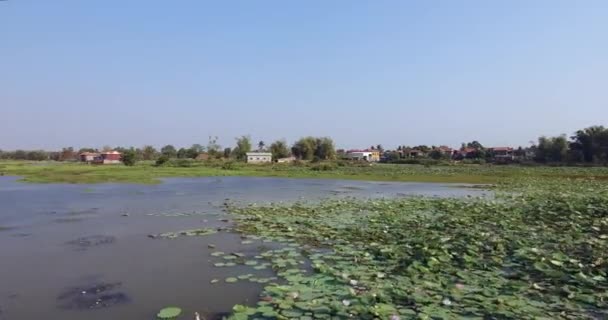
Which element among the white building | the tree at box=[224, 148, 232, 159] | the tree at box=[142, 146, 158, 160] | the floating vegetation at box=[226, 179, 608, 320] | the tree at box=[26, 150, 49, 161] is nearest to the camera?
the floating vegetation at box=[226, 179, 608, 320]

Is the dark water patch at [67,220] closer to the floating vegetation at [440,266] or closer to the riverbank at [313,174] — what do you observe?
the floating vegetation at [440,266]

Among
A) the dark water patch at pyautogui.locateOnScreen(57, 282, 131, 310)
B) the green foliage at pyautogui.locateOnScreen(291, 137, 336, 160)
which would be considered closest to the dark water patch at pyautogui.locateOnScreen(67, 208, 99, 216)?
the dark water patch at pyautogui.locateOnScreen(57, 282, 131, 310)

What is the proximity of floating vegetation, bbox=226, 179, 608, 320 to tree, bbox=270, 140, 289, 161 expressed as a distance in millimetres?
75913

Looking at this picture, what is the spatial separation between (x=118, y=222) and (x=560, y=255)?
10177 millimetres

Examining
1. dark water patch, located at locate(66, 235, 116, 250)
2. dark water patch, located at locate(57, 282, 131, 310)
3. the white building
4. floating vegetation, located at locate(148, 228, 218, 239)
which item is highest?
the white building

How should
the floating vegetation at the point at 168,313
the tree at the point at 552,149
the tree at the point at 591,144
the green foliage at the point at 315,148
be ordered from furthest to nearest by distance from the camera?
1. the green foliage at the point at 315,148
2. the tree at the point at 552,149
3. the tree at the point at 591,144
4. the floating vegetation at the point at 168,313

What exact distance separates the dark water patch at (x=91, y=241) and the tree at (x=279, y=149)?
76.1 metres

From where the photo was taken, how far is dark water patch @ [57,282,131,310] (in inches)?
207

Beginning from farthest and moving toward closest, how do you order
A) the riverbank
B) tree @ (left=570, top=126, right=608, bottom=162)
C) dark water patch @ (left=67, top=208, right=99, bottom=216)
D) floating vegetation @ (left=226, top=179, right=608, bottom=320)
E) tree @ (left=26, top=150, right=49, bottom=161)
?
tree @ (left=26, top=150, right=49, bottom=161), tree @ (left=570, top=126, right=608, bottom=162), the riverbank, dark water patch @ (left=67, top=208, right=99, bottom=216), floating vegetation @ (left=226, top=179, right=608, bottom=320)

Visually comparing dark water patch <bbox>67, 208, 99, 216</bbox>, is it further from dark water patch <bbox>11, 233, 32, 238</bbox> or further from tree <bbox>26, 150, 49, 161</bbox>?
tree <bbox>26, 150, 49, 161</bbox>

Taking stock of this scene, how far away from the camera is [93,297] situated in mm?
5520

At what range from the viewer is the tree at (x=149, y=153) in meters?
92.4

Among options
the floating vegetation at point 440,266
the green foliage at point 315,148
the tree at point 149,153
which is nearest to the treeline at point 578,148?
the green foliage at point 315,148

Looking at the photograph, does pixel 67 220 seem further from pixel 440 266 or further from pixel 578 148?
pixel 578 148
